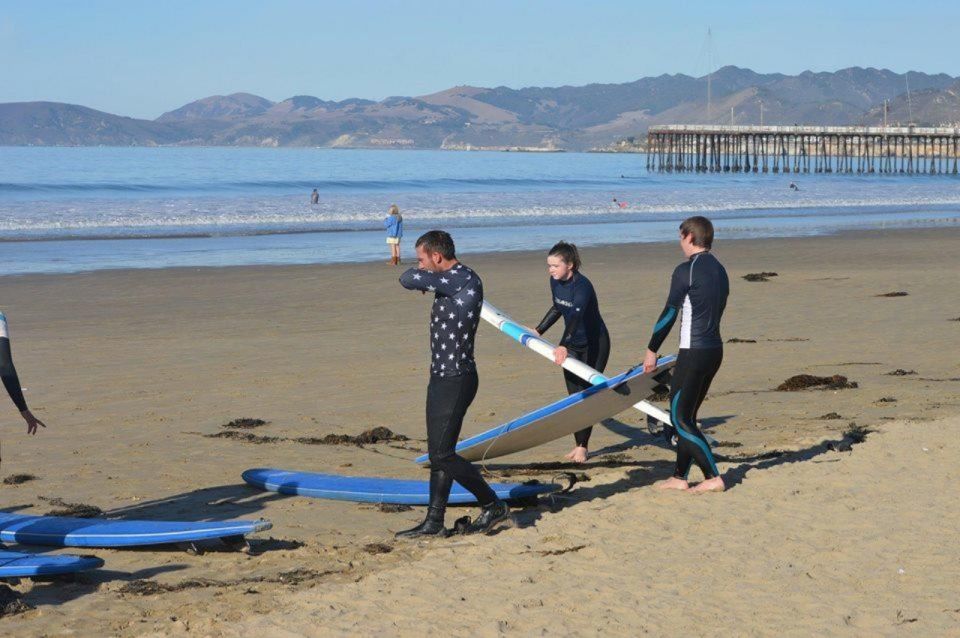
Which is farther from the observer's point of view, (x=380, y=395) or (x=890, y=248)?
(x=890, y=248)

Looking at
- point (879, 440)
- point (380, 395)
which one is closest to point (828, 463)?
point (879, 440)


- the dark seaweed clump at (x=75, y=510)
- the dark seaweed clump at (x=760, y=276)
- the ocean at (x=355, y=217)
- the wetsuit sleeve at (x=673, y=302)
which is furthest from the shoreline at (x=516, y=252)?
the wetsuit sleeve at (x=673, y=302)

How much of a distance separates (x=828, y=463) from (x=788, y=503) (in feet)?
3.28

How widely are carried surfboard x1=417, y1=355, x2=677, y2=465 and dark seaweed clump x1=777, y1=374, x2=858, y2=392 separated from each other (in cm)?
351

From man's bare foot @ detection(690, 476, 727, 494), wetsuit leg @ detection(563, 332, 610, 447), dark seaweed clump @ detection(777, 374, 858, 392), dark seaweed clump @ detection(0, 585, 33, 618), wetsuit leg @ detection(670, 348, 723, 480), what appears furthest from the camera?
dark seaweed clump @ detection(777, 374, 858, 392)

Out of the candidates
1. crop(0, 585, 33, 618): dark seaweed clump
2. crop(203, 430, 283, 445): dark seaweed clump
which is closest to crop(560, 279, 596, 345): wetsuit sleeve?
crop(203, 430, 283, 445): dark seaweed clump

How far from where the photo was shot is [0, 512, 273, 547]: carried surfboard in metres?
6.50

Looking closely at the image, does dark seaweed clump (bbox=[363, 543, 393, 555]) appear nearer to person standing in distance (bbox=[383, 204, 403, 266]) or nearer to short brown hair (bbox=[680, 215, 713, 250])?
short brown hair (bbox=[680, 215, 713, 250])

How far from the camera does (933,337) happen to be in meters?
13.9

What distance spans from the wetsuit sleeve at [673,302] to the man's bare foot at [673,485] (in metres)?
0.85

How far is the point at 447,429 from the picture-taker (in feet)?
21.4

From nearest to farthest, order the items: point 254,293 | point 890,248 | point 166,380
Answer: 1. point 166,380
2. point 254,293
3. point 890,248

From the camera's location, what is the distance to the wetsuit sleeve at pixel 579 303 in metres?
8.50

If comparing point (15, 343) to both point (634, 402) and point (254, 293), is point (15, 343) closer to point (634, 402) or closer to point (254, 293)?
point (254, 293)
